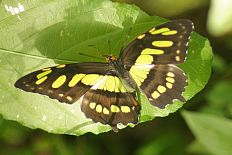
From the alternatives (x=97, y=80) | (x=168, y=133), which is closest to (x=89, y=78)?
(x=97, y=80)

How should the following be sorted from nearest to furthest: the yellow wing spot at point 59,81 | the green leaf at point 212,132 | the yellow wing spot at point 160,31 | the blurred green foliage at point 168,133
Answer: the yellow wing spot at point 160,31 < the yellow wing spot at point 59,81 < the green leaf at point 212,132 < the blurred green foliage at point 168,133

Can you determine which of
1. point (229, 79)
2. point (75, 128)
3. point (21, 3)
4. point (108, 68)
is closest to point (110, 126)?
point (75, 128)

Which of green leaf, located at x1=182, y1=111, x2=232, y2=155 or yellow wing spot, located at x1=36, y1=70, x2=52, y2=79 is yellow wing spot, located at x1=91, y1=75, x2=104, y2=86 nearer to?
yellow wing spot, located at x1=36, y1=70, x2=52, y2=79

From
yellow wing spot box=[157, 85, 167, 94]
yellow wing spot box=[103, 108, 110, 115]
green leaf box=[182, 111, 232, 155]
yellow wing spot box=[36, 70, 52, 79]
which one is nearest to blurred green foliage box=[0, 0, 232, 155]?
green leaf box=[182, 111, 232, 155]

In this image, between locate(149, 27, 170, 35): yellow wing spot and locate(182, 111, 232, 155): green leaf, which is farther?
locate(182, 111, 232, 155): green leaf

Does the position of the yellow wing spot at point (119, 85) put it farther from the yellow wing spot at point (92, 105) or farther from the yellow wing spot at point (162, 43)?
the yellow wing spot at point (162, 43)

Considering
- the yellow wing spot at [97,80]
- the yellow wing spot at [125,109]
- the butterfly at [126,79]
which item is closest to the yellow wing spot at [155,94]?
the butterfly at [126,79]

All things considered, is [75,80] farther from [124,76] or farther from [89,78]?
[124,76]

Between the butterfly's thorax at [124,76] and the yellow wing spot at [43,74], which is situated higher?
the yellow wing spot at [43,74]
